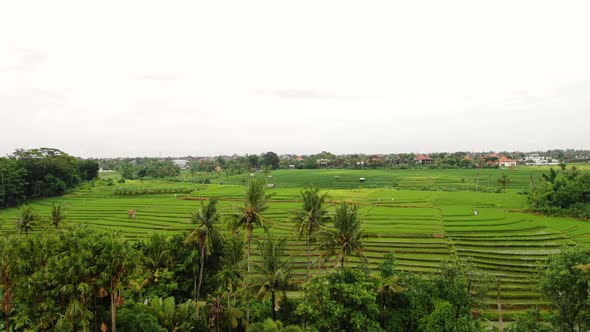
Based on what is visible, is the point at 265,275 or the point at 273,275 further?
the point at 265,275

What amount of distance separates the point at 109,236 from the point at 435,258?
26.3 meters

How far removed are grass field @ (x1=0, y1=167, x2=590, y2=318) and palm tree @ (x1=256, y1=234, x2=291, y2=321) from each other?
2.30m

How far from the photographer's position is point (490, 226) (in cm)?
3678

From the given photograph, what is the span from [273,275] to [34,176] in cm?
6860

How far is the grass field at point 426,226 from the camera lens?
90.0ft

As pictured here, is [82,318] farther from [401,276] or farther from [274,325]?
[401,276]

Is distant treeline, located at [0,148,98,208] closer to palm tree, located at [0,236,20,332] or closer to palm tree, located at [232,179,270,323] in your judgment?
palm tree, located at [0,236,20,332]

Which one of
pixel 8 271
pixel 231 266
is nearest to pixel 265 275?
pixel 231 266

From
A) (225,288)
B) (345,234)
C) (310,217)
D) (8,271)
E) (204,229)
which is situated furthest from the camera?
(310,217)

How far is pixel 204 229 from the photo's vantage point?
719 inches

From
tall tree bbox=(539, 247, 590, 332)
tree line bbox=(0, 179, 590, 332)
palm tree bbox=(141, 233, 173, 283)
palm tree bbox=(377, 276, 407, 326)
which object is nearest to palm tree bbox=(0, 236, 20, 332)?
tree line bbox=(0, 179, 590, 332)

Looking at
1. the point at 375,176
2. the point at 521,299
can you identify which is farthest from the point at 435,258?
the point at 375,176

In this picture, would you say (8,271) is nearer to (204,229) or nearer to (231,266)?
(204,229)

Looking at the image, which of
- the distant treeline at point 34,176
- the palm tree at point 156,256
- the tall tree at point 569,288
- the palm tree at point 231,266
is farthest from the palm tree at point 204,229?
the distant treeline at point 34,176
